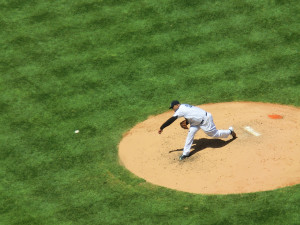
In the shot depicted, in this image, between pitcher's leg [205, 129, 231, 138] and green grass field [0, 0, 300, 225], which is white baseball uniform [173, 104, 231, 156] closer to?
pitcher's leg [205, 129, 231, 138]

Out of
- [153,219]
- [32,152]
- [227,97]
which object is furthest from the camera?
[227,97]

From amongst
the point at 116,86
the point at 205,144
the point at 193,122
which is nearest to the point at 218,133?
the point at 205,144

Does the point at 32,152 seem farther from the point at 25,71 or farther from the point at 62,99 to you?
the point at 25,71

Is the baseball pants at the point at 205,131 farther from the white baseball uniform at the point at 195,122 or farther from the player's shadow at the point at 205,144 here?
the player's shadow at the point at 205,144

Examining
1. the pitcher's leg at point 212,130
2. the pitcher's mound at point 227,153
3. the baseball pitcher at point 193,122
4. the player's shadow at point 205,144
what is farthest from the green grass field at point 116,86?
the pitcher's leg at point 212,130

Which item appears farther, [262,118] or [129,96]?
[129,96]

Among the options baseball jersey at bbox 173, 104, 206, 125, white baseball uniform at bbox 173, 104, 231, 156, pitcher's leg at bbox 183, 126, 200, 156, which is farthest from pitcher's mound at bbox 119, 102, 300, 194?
baseball jersey at bbox 173, 104, 206, 125

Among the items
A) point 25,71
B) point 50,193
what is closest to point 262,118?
point 50,193

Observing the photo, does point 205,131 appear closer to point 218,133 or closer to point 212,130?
point 212,130
